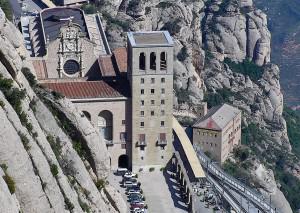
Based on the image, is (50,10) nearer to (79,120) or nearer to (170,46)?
(170,46)

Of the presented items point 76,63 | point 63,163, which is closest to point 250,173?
point 76,63

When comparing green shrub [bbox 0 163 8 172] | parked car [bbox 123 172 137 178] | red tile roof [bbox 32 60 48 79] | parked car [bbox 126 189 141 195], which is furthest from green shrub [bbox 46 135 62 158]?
red tile roof [bbox 32 60 48 79]

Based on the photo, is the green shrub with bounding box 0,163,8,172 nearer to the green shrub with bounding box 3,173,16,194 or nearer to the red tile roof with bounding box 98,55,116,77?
the green shrub with bounding box 3,173,16,194

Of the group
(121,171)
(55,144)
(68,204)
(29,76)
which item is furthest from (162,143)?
(68,204)

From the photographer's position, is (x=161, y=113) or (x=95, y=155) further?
(x=161, y=113)

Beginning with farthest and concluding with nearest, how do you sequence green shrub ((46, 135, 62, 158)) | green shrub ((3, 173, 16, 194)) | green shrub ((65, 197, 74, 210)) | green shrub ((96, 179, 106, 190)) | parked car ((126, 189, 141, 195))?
parked car ((126, 189, 141, 195))
green shrub ((96, 179, 106, 190))
green shrub ((46, 135, 62, 158))
green shrub ((65, 197, 74, 210))
green shrub ((3, 173, 16, 194))

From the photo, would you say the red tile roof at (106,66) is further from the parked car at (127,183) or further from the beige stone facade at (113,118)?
the parked car at (127,183)
